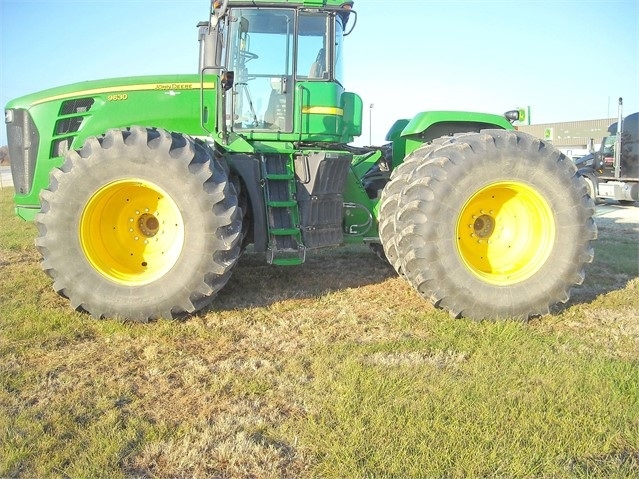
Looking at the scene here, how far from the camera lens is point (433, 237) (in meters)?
4.31

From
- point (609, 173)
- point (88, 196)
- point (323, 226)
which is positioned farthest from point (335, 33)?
point (609, 173)

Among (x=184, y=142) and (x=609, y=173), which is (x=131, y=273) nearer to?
(x=184, y=142)

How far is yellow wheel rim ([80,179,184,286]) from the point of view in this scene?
4297 millimetres

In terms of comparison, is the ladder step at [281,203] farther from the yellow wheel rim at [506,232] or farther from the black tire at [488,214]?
the yellow wheel rim at [506,232]

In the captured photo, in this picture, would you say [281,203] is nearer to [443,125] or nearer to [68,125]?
[443,125]

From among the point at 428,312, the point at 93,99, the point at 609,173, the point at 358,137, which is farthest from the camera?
the point at 609,173

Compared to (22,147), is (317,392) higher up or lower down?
lower down

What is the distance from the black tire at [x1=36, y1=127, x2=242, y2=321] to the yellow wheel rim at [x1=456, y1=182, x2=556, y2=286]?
2.13 meters

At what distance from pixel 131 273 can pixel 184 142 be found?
3.98 ft

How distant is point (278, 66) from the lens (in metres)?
5.15

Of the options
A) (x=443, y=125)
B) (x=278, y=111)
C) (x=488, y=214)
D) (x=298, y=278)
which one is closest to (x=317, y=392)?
(x=488, y=214)

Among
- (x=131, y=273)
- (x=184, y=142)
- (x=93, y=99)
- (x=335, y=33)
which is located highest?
(x=335, y=33)

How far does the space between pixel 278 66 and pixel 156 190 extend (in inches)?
72.7

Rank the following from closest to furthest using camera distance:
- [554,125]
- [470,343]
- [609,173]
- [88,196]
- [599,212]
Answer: [470,343] < [88,196] < [599,212] < [609,173] < [554,125]
